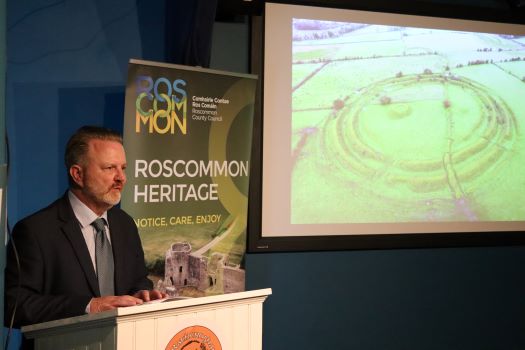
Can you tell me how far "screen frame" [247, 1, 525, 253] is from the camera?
409 centimetres

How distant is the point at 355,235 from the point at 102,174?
1.60m

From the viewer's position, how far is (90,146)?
3.45 meters

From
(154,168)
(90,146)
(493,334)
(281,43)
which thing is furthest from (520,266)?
(90,146)

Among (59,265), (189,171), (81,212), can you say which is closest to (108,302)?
(59,265)

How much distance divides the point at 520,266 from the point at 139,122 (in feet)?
8.90

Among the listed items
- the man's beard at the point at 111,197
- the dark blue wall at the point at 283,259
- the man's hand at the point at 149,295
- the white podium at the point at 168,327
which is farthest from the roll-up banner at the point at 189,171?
the white podium at the point at 168,327

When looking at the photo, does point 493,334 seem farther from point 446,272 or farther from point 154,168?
point 154,168

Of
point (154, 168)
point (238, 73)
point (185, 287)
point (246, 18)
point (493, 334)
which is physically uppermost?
point (246, 18)

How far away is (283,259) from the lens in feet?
13.7

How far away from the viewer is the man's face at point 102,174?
134 inches

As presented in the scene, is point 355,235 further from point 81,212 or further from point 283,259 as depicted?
point 81,212

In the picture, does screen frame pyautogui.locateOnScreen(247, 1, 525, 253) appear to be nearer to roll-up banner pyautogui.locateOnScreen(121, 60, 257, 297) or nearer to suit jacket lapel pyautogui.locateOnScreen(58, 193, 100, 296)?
roll-up banner pyautogui.locateOnScreen(121, 60, 257, 297)

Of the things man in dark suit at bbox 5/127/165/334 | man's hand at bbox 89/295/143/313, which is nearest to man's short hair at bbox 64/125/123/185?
man in dark suit at bbox 5/127/165/334

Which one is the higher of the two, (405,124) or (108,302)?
(405,124)
